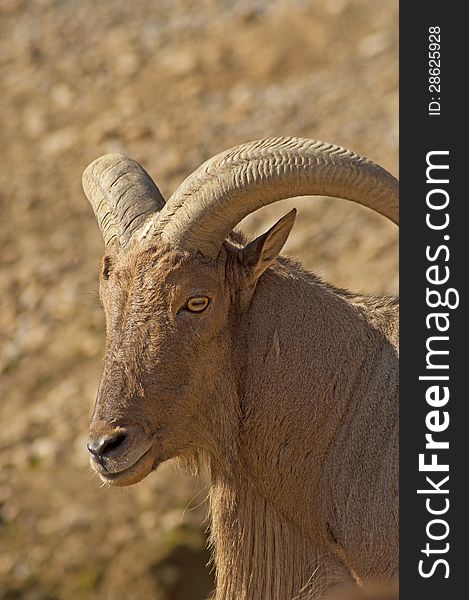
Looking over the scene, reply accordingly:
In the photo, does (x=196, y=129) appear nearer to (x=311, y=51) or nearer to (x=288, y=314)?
(x=311, y=51)

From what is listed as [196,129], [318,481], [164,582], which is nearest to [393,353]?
[318,481]

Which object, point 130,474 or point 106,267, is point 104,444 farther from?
point 106,267

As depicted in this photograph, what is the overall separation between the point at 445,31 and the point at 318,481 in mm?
2769

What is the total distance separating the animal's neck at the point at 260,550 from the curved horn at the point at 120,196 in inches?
64.6

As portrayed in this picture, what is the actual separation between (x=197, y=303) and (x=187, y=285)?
0.39ft

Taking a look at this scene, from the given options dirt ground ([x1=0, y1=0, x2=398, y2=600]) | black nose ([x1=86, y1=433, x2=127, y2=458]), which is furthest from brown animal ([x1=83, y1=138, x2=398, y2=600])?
dirt ground ([x1=0, y1=0, x2=398, y2=600])

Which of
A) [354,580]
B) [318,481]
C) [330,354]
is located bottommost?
[354,580]

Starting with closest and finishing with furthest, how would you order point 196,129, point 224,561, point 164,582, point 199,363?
1. point 199,363
2. point 224,561
3. point 164,582
4. point 196,129

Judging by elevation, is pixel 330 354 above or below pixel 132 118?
below

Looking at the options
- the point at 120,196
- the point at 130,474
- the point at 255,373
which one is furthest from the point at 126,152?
the point at 130,474

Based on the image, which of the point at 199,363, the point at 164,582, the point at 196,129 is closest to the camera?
the point at 199,363

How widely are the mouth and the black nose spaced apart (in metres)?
0.12

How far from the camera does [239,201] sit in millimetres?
7219

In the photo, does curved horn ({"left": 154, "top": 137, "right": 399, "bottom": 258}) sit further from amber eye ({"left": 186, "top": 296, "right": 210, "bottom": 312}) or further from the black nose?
the black nose
